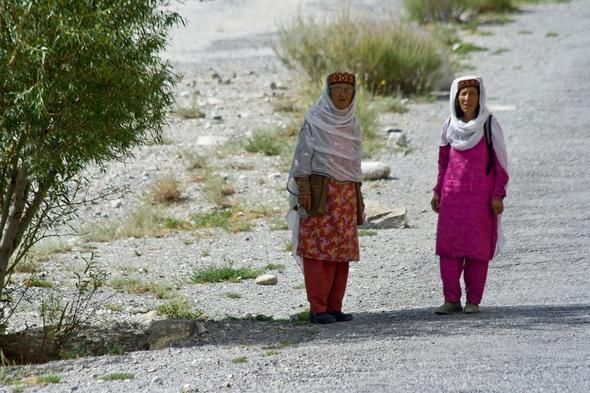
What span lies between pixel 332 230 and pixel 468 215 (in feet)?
2.68

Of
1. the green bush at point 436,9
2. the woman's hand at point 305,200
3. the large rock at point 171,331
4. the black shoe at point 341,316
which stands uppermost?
the green bush at point 436,9

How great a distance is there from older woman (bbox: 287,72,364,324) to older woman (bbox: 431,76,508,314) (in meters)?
0.55

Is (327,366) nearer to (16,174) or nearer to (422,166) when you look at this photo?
(16,174)

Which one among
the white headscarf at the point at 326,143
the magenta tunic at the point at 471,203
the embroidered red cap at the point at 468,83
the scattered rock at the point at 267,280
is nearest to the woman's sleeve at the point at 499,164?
the magenta tunic at the point at 471,203

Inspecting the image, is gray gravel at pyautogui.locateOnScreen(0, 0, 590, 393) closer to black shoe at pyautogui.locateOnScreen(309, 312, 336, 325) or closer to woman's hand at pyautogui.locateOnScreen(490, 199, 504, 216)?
black shoe at pyautogui.locateOnScreen(309, 312, 336, 325)

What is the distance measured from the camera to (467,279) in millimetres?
7980

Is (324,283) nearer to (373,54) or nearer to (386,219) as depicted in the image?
(386,219)

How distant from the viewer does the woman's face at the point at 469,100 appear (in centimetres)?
775

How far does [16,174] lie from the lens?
745cm

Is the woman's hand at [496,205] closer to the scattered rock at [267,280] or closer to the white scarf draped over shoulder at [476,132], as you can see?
the white scarf draped over shoulder at [476,132]

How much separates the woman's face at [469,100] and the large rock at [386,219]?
3718mm

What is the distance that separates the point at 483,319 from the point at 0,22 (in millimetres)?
3177

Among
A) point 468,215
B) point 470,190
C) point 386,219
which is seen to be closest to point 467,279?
point 468,215

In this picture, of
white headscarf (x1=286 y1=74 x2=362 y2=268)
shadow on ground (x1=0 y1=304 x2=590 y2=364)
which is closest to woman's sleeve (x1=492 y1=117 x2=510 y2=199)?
shadow on ground (x1=0 y1=304 x2=590 y2=364)
